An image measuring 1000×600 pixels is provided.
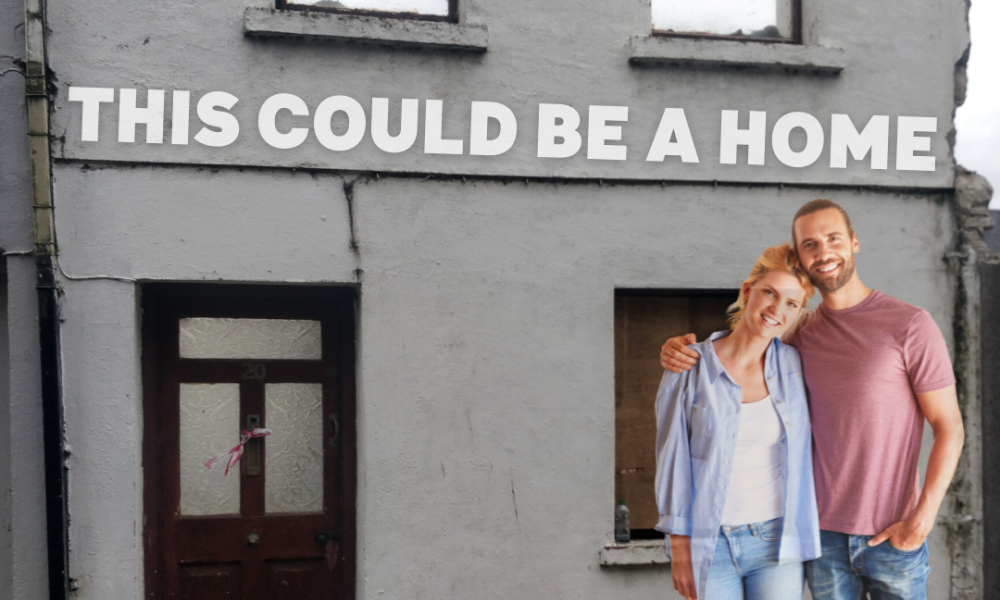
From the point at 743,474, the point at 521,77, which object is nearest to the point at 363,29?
the point at 521,77

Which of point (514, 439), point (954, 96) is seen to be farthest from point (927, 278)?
point (514, 439)

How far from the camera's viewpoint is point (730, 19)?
16.3ft

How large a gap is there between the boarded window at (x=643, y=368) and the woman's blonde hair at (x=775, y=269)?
0.99 ft

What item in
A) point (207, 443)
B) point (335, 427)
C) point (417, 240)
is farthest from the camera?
point (335, 427)

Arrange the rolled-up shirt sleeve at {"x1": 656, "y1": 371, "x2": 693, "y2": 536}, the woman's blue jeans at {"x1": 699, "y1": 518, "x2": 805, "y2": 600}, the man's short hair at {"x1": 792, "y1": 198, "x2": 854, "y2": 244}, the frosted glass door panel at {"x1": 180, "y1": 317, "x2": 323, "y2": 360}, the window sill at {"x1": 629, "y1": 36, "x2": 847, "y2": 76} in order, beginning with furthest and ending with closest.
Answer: the frosted glass door panel at {"x1": 180, "y1": 317, "x2": 323, "y2": 360}
the window sill at {"x1": 629, "y1": 36, "x2": 847, "y2": 76}
the man's short hair at {"x1": 792, "y1": 198, "x2": 854, "y2": 244}
the rolled-up shirt sleeve at {"x1": 656, "y1": 371, "x2": 693, "y2": 536}
the woman's blue jeans at {"x1": 699, "y1": 518, "x2": 805, "y2": 600}

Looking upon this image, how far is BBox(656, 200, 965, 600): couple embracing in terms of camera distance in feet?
13.2

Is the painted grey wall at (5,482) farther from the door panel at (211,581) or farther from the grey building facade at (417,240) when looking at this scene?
the door panel at (211,581)

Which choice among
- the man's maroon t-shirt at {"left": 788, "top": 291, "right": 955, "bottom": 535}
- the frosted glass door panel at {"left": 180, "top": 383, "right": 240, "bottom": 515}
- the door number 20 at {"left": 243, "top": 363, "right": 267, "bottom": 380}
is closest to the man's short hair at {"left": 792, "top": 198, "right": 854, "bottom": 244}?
the man's maroon t-shirt at {"left": 788, "top": 291, "right": 955, "bottom": 535}

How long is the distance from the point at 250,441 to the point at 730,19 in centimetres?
385

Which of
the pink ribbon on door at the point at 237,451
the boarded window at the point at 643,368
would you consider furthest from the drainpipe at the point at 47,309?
the boarded window at the point at 643,368

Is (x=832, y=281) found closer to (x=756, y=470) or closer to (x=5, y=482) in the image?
(x=756, y=470)

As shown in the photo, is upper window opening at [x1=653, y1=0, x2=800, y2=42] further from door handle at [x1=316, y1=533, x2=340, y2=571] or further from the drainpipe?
door handle at [x1=316, y1=533, x2=340, y2=571]

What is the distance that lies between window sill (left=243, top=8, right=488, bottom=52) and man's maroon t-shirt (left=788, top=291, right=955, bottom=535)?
8.42 ft

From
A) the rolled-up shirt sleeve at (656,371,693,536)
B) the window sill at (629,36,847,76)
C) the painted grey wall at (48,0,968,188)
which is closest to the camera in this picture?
the rolled-up shirt sleeve at (656,371,693,536)
